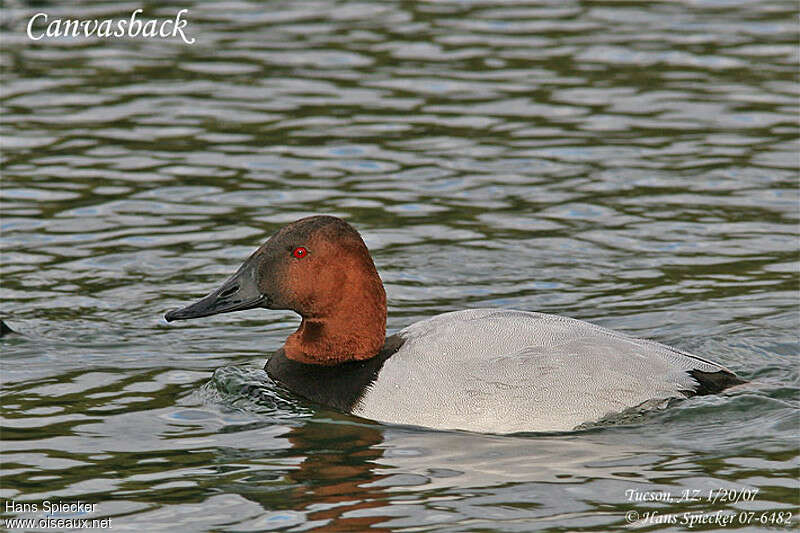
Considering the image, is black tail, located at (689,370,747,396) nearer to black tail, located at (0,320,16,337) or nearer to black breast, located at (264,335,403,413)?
black breast, located at (264,335,403,413)

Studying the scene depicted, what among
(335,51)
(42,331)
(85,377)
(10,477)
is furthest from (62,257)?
(335,51)

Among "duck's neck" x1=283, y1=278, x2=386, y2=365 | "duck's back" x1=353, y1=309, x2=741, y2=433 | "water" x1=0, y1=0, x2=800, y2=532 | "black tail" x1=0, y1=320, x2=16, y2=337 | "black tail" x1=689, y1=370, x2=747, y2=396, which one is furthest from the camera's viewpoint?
"black tail" x1=0, y1=320, x2=16, y2=337

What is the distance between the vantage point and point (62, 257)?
1075cm

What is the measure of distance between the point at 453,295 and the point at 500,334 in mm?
2432

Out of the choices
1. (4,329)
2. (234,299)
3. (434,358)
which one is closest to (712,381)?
(434,358)

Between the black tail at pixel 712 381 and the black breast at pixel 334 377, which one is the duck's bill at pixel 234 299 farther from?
the black tail at pixel 712 381

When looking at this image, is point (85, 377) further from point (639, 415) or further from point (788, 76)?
point (788, 76)

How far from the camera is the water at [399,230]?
694 cm

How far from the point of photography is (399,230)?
1134 centimetres

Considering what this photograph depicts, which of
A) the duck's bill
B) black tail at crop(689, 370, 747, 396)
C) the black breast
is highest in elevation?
the duck's bill

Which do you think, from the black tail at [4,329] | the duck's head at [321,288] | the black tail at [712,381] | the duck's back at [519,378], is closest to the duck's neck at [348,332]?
the duck's head at [321,288]

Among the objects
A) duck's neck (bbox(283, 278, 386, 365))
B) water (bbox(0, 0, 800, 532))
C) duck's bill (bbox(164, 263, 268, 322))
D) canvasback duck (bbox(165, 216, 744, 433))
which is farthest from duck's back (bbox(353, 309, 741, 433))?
duck's bill (bbox(164, 263, 268, 322))

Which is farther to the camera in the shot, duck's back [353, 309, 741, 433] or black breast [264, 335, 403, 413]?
black breast [264, 335, 403, 413]

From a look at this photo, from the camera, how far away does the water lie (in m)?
6.94
